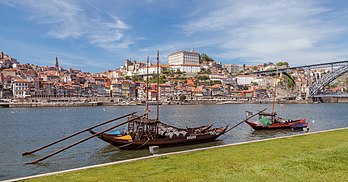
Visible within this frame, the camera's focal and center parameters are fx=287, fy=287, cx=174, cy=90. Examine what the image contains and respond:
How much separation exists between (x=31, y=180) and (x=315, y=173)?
7.52m

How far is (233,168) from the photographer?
26.7ft

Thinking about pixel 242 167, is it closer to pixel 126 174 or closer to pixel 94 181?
pixel 126 174

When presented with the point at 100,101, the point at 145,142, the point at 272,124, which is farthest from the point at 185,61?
the point at 145,142

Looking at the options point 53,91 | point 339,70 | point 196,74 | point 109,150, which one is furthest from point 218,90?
point 109,150

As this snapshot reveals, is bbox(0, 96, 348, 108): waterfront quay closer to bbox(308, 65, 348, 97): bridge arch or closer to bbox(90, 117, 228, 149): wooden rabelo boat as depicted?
bbox(308, 65, 348, 97): bridge arch

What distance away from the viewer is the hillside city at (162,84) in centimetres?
10231

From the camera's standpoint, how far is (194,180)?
23.1 feet

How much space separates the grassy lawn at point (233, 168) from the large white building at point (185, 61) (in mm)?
148230

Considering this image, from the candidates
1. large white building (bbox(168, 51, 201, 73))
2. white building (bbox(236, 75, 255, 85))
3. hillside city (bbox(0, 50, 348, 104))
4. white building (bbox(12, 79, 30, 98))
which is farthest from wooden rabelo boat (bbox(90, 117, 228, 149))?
white building (bbox(236, 75, 255, 85))

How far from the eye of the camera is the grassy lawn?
7.16 metres

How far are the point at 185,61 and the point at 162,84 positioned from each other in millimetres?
44916

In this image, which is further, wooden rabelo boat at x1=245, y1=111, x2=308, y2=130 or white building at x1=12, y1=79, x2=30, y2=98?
white building at x1=12, y1=79, x2=30, y2=98

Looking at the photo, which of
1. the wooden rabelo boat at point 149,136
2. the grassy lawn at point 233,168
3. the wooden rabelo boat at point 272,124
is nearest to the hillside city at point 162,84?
the wooden rabelo boat at point 272,124

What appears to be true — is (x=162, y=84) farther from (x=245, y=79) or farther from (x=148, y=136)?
(x=148, y=136)
